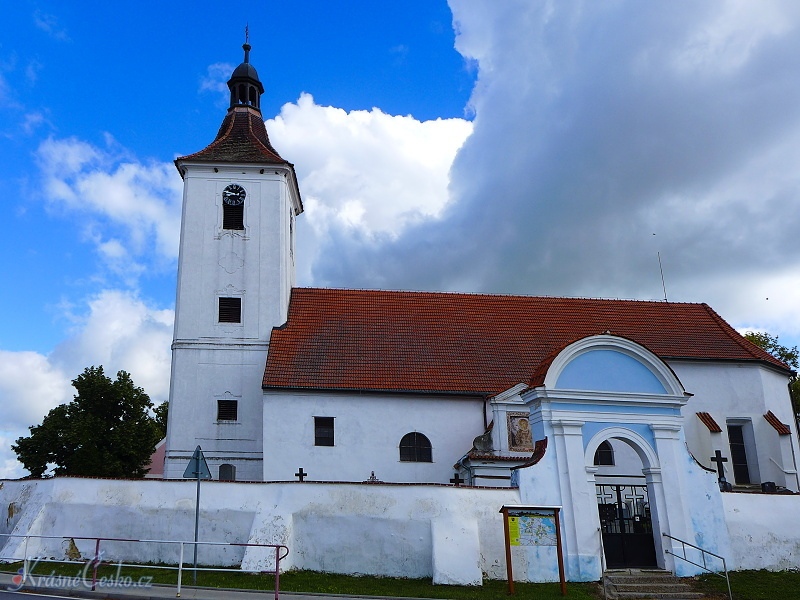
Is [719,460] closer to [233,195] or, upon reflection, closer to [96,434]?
[233,195]

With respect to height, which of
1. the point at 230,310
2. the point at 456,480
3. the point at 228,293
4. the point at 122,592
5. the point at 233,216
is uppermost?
the point at 233,216

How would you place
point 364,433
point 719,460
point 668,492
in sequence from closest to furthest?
point 668,492 → point 719,460 → point 364,433

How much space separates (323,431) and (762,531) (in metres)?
12.8

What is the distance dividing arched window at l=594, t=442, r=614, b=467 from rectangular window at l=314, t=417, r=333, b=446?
29.7ft

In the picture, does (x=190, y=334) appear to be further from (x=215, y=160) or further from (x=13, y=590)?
(x=13, y=590)

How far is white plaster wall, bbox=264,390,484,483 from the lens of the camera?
74.4 ft

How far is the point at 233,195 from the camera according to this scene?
27109 mm

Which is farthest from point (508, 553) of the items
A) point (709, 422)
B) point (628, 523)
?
point (709, 422)

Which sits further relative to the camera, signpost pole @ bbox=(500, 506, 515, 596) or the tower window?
the tower window

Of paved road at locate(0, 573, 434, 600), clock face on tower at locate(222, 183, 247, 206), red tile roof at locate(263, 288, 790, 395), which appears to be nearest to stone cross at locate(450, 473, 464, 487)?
red tile roof at locate(263, 288, 790, 395)

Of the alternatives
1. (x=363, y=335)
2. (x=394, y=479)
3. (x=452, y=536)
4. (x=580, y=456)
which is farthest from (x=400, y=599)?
(x=363, y=335)

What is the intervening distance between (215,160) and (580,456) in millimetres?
17680

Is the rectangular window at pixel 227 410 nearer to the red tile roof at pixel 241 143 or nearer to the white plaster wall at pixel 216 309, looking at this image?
the white plaster wall at pixel 216 309

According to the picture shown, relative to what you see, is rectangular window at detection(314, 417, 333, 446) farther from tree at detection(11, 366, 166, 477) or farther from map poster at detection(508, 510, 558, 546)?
tree at detection(11, 366, 166, 477)
